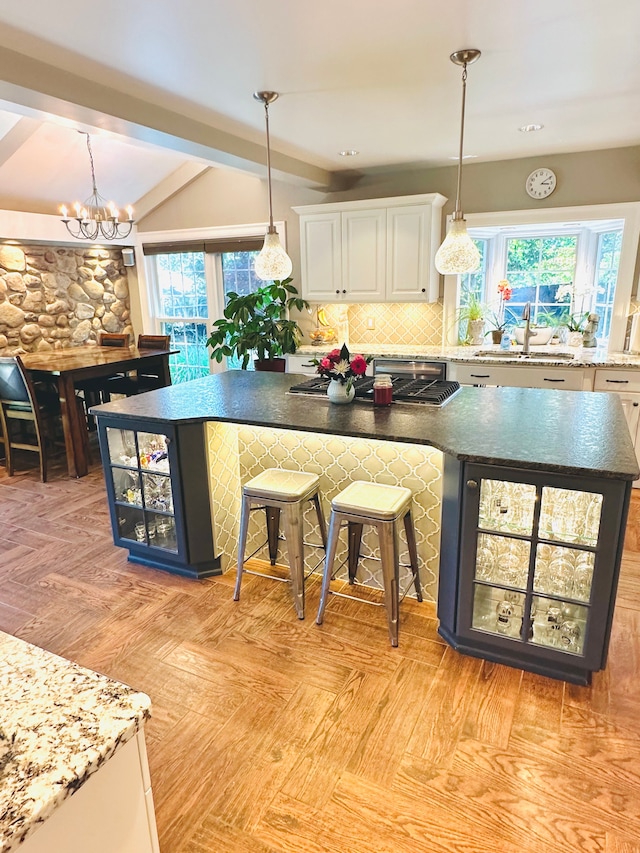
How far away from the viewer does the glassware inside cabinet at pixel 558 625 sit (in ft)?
6.56

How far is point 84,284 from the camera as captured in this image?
5781 mm

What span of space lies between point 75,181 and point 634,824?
585 centimetres

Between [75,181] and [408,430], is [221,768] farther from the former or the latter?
[75,181]

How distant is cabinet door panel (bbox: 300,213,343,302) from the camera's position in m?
4.83

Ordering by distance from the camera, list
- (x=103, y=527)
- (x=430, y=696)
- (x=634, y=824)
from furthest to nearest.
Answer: (x=103, y=527) < (x=430, y=696) < (x=634, y=824)

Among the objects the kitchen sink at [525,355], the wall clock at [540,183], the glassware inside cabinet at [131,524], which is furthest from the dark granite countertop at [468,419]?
the wall clock at [540,183]

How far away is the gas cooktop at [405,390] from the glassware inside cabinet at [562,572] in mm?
965

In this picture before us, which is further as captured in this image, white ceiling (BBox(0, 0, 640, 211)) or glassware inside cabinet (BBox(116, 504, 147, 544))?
glassware inside cabinet (BBox(116, 504, 147, 544))

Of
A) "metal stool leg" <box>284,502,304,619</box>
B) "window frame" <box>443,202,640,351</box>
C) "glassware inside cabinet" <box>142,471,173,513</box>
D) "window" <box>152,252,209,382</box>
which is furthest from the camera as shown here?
"window" <box>152,252,209,382</box>

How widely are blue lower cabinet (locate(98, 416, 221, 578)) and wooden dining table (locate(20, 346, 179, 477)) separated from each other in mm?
1643

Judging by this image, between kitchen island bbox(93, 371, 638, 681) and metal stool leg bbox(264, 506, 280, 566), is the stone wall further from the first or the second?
metal stool leg bbox(264, 506, 280, 566)

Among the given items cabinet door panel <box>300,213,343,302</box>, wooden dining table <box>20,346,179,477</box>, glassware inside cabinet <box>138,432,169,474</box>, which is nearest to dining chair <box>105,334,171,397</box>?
wooden dining table <box>20,346,179,477</box>

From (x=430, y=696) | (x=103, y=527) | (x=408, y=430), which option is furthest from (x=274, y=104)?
(x=430, y=696)

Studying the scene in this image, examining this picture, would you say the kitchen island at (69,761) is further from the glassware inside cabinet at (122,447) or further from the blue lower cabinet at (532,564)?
the glassware inside cabinet at (122,447)
